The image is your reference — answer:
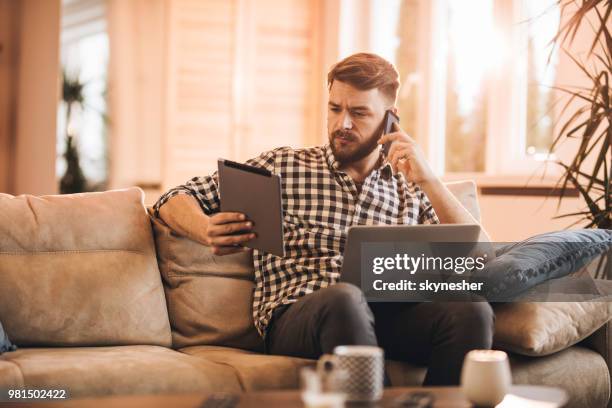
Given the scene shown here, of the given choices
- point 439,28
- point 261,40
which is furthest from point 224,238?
point 261,40

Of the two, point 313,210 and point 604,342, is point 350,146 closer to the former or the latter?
point 313,210

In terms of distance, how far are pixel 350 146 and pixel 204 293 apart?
22.2 inches

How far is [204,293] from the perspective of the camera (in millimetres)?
2178

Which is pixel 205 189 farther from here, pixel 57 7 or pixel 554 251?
pixel 57 7

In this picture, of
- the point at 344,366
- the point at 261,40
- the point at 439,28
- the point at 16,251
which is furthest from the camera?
the point at 261,40

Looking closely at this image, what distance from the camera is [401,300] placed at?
6.43ft

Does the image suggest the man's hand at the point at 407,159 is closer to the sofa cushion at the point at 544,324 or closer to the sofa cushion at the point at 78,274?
the sofa cushion at the point at 544,324

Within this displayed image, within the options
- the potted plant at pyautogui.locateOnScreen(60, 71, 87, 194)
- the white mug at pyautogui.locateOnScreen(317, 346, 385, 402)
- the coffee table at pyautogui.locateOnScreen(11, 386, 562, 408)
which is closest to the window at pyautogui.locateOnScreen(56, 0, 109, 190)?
the potted plant at pyautogui.locateOnScreen(60, 71, 87, 194)

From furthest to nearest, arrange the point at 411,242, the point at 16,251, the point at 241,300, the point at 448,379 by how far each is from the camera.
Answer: the point at 241,300 < the point at 16,251 < the point at 411,242 < the point at 448,379

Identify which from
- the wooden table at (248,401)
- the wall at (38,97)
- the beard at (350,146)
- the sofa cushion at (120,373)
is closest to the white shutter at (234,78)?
the wall at (38,97)

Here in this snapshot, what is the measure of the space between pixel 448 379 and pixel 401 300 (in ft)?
0.89

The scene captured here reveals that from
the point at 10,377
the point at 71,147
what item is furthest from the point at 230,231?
the point at 71,147

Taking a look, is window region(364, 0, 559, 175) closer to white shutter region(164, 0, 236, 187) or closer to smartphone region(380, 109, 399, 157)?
white shutter region(164, 0, 236, 187)

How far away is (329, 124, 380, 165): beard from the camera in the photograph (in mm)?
2178
